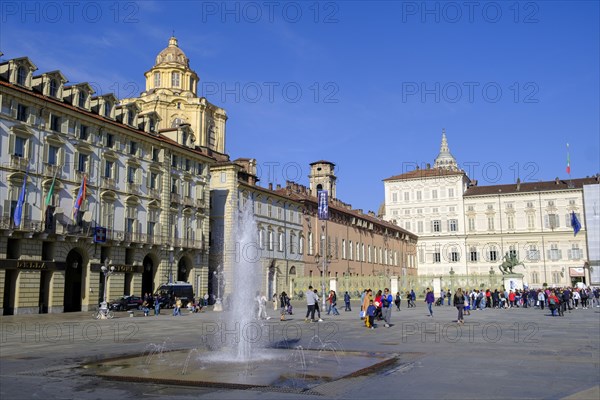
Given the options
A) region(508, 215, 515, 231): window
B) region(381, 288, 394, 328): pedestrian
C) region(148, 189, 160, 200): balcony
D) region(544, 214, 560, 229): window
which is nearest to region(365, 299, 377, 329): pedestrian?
region(381, 288, 394, 328): pedestrian

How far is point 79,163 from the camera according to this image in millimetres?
41188

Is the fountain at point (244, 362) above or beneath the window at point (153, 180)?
beneath

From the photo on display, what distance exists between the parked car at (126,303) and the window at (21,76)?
15940mm

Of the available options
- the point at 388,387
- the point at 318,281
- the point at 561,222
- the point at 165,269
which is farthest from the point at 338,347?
the point at 561,222

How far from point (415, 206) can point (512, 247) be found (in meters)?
17.8

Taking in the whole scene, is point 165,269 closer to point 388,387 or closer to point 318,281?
point 318,281

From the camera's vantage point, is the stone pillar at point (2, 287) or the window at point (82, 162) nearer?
the stone pillar at point (2, 287)

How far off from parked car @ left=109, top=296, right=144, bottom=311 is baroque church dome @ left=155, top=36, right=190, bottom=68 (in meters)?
37.2

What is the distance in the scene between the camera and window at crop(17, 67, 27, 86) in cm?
3747

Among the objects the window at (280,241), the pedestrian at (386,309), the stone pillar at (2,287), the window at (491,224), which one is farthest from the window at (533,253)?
the stone pillar at (2,287)

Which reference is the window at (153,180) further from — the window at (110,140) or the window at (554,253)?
the window at (554,253)

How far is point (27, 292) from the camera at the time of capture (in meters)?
36.8

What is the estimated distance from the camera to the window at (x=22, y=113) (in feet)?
120

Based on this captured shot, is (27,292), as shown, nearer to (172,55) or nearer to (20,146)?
(20,146)
